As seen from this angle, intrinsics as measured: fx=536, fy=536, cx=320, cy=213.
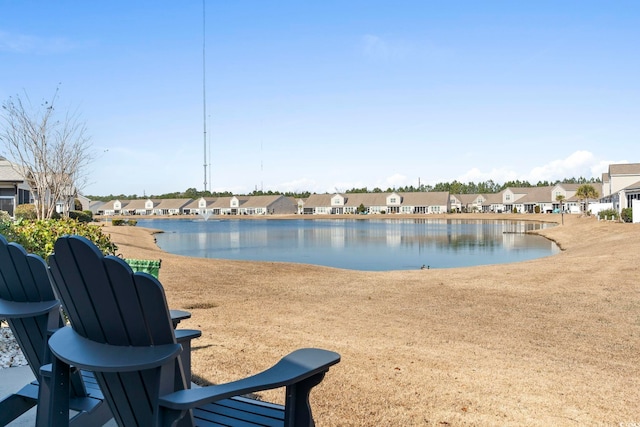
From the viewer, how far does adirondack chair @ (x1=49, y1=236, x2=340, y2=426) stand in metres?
1.74

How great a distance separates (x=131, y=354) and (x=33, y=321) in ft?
3.86

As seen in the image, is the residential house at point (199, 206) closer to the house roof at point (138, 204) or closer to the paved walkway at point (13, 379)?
the house roof at point (138, 204)

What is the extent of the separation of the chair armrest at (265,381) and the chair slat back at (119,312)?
86mm

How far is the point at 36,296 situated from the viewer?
2699 mm

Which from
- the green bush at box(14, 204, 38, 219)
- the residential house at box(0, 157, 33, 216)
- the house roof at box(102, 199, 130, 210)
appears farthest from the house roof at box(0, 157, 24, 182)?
the house roof at box(102, 199, 130, 210)

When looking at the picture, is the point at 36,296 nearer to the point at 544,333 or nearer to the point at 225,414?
the point at 225,414

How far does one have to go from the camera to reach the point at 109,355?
1854 millimetres

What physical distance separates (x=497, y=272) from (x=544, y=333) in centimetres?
797

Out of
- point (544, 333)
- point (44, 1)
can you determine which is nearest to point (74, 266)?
point (544, 333)

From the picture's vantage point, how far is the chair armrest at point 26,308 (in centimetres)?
254

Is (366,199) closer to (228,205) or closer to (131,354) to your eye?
(228,205)

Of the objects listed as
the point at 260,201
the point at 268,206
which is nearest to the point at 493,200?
the point at 268,206

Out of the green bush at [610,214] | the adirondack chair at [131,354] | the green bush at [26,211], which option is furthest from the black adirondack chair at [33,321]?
the green bush at [610,214]

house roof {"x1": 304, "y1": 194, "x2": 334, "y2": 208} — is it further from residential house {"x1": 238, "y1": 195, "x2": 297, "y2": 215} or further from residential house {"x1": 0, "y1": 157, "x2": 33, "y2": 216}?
residential house {"x1": 0, "y1": 157, "x2": 33, "y2": 216}
